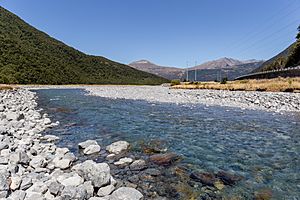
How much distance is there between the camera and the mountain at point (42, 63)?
75562 millimetres

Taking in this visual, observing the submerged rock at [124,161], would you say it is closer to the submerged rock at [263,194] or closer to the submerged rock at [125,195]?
the submerged rock at [125,195]

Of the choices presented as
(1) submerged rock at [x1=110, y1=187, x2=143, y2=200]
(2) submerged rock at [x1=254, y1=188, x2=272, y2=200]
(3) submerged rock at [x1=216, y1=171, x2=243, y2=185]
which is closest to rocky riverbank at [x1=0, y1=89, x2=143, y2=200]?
(1) submerged rock at [x1=110, y1=187, x2=143, y2=200]

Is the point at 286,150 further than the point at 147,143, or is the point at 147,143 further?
the point at 147,143

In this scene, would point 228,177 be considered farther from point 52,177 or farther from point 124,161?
point 52,177

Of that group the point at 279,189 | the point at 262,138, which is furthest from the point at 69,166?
the point at 262,138

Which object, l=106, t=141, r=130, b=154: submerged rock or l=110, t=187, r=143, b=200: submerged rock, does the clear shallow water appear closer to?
l=106, t=141, r=130, b=154: submerged rock

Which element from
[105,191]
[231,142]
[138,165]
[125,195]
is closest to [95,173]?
[105,191]

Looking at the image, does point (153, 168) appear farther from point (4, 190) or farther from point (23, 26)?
point (23, 26)

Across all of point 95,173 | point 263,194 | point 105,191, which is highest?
point 95,173

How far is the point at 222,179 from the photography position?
5.00 m

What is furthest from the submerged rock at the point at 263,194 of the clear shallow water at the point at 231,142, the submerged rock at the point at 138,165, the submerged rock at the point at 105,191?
the submerged rock at the point at 105,191

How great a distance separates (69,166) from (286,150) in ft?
19.5

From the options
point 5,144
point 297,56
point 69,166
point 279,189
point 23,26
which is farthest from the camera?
point 23,26

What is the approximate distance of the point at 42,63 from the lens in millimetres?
91750
